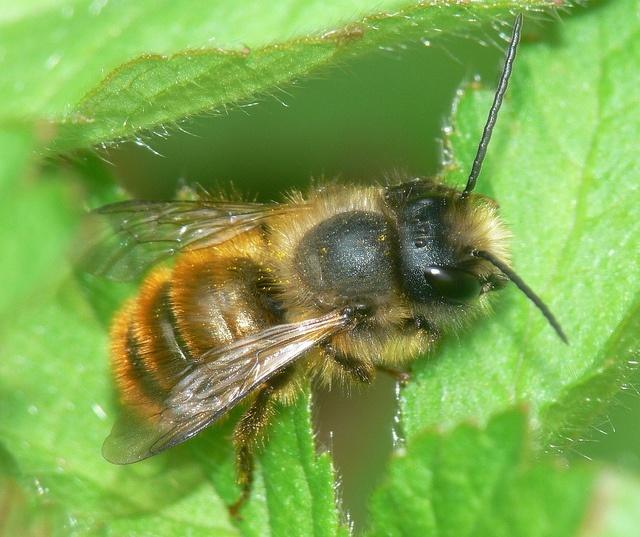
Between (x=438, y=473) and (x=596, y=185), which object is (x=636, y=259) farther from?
(x=438, y=473)

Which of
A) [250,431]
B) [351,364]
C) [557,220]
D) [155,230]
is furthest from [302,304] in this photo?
[557,220]

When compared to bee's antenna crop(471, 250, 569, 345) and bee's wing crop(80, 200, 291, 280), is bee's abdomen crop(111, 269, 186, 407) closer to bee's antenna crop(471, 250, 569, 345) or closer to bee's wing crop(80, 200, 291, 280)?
bee's wing crop(80, 200, 291, 280)

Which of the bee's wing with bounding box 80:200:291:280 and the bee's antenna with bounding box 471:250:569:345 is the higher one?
the bee's wing with bounding box 80:200:291:280

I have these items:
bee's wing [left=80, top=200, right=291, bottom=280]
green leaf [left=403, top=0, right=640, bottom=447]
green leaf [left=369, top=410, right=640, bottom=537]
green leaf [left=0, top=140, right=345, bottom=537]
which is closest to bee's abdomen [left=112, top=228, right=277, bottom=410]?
bee's wing [left=80, top=200, right=291, bottom=280]

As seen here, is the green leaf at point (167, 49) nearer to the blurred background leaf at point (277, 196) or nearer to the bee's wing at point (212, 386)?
the blurred background leaf at point (277, 196)

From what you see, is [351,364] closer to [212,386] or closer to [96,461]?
[212,386]

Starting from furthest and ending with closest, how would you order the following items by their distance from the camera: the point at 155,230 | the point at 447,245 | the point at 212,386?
the point at 155,230
the point at 212,386
the point at 447,245
